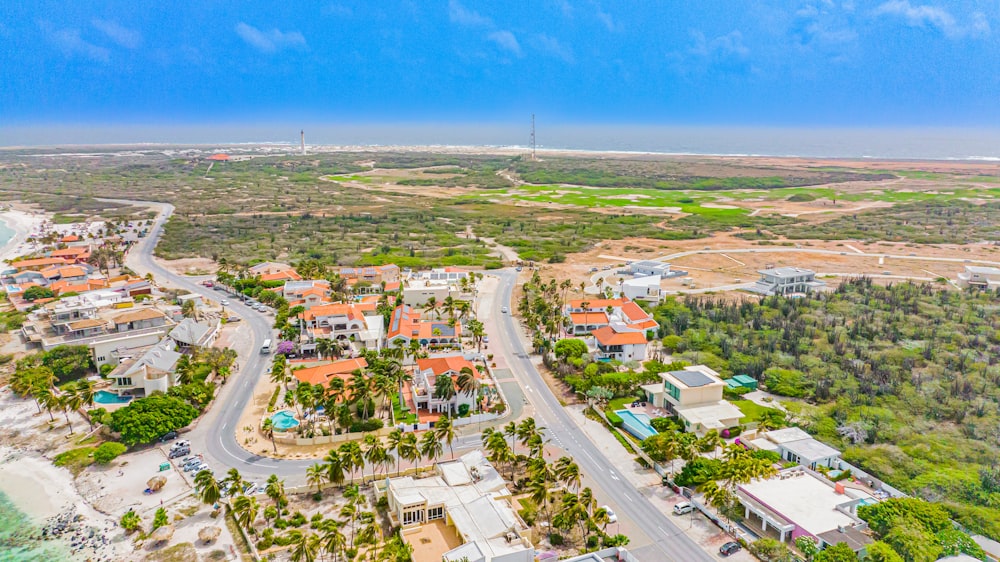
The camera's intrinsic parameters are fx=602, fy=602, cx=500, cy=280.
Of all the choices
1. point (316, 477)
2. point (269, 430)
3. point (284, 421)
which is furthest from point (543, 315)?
point (316, 477)

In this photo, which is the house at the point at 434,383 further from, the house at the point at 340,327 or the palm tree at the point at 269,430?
the house at the point at 340,327

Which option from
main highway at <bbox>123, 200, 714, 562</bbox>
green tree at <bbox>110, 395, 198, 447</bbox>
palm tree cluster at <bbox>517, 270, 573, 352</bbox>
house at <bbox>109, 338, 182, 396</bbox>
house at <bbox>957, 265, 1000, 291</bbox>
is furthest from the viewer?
house at <bbox>957, 265, 1000, 291</bbox>

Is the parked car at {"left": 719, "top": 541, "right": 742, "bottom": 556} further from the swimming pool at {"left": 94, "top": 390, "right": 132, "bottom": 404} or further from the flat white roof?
the swimming pool at {"left": 94, "top": 390, "right": 132, "bottom": 404}

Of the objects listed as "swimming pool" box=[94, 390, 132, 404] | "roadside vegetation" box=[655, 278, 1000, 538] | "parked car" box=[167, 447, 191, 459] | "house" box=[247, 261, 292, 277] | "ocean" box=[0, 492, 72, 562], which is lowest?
"ocean" box=[0, 492, 72, 562]

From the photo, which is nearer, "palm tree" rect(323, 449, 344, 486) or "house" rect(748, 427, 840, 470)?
"palm tree" rect(323, 449, 344, 486)

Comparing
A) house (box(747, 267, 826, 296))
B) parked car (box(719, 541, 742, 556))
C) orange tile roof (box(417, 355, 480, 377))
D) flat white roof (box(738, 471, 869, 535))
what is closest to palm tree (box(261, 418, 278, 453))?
orange tile roof (box(417, 355, 480, 377))

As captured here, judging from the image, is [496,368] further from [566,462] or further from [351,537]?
[351,537]

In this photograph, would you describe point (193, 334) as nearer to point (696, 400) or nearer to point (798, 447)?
point (696, 400)
